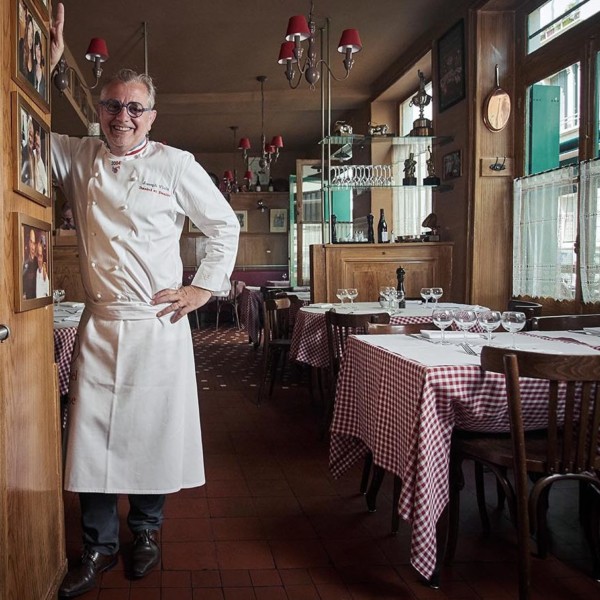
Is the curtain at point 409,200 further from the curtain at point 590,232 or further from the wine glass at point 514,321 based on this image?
the wine glass at point 514,321

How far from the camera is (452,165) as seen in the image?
22.0 feet

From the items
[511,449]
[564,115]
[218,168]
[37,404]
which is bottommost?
[511,449]

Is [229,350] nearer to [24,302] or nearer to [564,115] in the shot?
[564,115]

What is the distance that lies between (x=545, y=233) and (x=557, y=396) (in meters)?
3.83

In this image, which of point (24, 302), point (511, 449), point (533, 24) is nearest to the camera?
point (24, 302)

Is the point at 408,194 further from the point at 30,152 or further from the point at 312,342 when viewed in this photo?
the point at 30,152

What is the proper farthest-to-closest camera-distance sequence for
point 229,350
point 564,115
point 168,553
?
point 229,350 → point 564,115 → point 168,553

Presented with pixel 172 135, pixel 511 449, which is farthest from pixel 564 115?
pixel 172 135

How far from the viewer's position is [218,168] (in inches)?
563

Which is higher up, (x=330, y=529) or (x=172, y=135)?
(x=172, y=135)

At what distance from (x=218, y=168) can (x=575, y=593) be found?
12.9 meters

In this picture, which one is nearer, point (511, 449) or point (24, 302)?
point (24, 302)

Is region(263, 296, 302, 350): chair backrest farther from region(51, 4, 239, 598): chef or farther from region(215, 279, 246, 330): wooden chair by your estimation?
region(215, 279, 246, 330): wooden chair

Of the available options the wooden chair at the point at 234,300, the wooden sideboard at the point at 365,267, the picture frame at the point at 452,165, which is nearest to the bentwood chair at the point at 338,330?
the wooden sideboard at the point at 365,267
